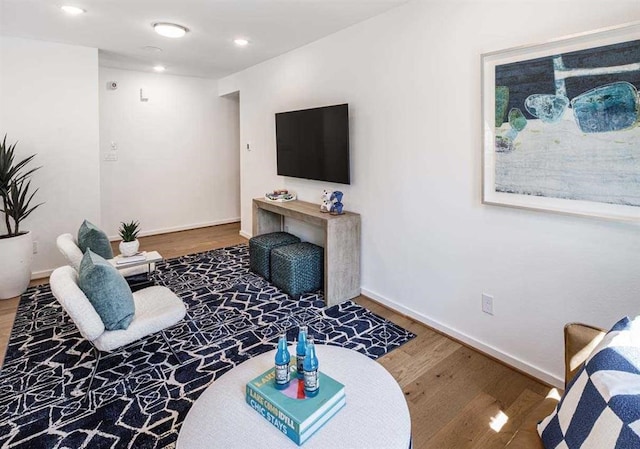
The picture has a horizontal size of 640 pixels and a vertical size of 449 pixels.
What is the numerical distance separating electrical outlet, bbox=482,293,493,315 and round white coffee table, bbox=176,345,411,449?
1218mm

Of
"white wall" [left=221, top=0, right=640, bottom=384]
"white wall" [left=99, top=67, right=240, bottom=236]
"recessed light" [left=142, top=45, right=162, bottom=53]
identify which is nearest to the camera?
"white wall" [left=221, top=0, right=640, bottom=384]

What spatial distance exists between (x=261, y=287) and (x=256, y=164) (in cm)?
210

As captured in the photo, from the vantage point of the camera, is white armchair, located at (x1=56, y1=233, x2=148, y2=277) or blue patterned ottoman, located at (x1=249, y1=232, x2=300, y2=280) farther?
blue patterned ottoman, located at (x1=249, y1=232, x2=300, y2=280)

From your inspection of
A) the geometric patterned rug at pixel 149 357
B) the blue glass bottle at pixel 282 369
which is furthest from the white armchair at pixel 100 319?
the blue glass bottle at pixel 282 369

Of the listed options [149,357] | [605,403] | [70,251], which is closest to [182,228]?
[70,251]

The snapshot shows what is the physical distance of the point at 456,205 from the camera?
2.58 metres

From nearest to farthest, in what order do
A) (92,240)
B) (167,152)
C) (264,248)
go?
(92,240) < (264,248) < (167,152)

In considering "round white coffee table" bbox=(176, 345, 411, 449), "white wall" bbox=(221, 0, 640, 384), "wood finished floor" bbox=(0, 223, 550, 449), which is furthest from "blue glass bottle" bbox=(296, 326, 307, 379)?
"white wall" bbox=(221, 0, 640, 384)

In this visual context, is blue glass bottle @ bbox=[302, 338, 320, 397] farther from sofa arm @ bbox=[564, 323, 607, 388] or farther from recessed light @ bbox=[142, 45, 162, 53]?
recessed light @ bbox=[142, 45, 162, 53]

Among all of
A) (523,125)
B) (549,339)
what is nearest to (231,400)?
(549,339)

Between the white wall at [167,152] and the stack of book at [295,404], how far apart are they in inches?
199

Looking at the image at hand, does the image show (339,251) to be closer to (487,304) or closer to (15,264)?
(487,304)

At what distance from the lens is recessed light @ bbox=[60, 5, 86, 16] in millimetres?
2910

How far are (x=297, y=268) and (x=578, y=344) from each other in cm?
242
